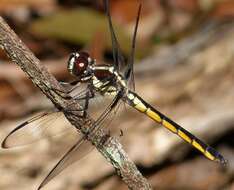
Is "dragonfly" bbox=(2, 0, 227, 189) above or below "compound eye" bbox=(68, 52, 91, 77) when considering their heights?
below

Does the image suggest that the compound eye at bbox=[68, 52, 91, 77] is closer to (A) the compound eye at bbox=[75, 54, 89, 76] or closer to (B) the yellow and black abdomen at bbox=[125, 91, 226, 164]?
(A) the compound eye at bbox=[75, 54, 89, 76]

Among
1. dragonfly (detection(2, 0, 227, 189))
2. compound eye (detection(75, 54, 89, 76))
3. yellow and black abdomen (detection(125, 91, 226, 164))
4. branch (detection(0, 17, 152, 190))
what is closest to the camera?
branch (detection(0, 17, 152, 190))

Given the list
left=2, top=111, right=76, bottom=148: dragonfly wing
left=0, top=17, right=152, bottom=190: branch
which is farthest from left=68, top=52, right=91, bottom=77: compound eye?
left=0, top=17, right=152, bottom=190: branch

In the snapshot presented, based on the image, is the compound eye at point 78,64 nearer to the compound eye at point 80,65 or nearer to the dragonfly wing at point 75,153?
the compound eye at point 80,65

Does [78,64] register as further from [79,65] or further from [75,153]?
[75,153]

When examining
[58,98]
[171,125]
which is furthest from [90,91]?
[58,98]
